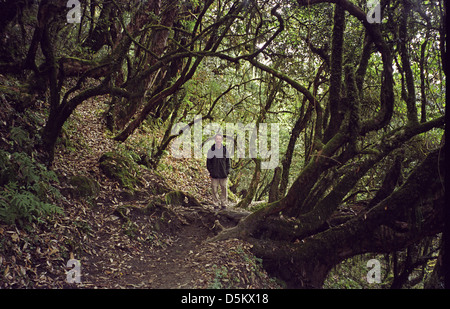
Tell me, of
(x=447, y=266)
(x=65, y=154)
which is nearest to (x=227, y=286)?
(x=447, y=266)

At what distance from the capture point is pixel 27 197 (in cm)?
564

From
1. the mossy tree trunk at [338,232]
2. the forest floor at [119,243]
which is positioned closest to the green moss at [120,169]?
the forest floor at [119,243]

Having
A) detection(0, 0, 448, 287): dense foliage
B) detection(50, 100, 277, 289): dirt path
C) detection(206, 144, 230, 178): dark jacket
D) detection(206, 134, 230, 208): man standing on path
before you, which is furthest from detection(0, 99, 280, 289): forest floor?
detection(206, 144, 230, 178): dark jacket

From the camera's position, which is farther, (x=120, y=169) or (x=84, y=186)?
(x=120, y=169)

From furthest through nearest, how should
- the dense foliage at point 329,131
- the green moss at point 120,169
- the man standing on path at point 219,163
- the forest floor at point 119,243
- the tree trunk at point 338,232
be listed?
the man standing on path at point 219,163 < the green moss at point 120,169 < the dense foliage at point 329,131 < the tree trunk at point 338,232 < the forest floor at point 119,243

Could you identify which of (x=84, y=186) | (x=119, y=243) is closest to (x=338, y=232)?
(x=119, y=243)

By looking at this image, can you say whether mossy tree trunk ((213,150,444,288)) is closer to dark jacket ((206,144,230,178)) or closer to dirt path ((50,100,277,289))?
dirt path ((50,100,277,289))

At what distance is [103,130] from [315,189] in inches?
339

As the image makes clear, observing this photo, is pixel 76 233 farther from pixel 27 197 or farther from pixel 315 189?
pixel 315 189

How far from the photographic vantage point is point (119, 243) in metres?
6.92

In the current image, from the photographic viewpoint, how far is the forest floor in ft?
16.9

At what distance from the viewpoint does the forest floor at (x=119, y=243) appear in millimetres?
5152

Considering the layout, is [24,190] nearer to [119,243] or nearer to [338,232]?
[119,243]

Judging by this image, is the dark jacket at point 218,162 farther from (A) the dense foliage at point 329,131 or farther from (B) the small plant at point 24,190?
(B) the small plant at point 24,190
